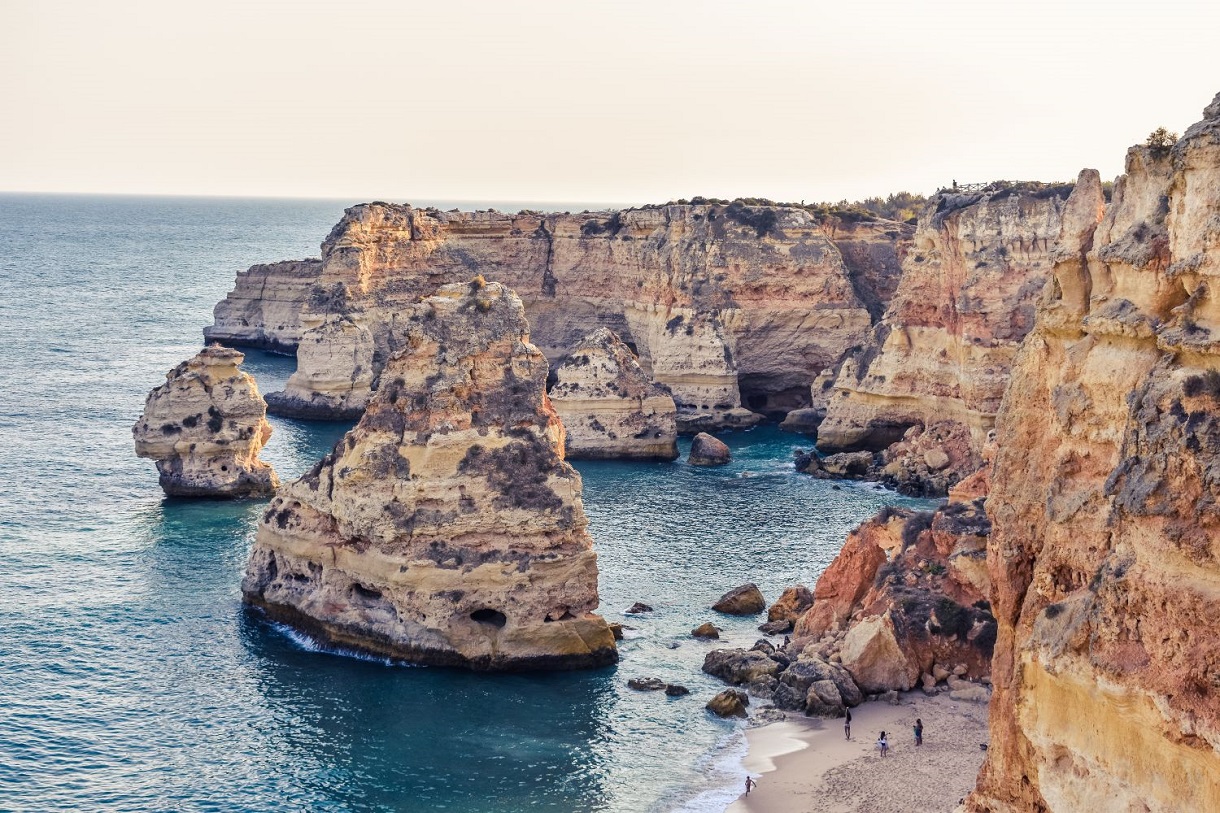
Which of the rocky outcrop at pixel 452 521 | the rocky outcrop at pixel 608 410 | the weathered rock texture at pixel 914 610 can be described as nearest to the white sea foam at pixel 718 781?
the weathered rock texture at pixel 914 610

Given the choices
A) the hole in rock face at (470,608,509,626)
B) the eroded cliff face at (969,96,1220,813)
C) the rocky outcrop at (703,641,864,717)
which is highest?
the eroded cliff face at (969,96,1220,813)

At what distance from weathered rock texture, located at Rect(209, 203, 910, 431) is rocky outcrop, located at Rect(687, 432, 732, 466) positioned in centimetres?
944

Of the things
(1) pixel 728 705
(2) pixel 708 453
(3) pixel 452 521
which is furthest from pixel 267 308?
(1) pixel 728 705

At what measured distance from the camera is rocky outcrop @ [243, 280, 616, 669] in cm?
3809

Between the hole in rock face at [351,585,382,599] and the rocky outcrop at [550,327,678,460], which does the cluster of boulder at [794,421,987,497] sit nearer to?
the rocky outcrop at [550,327,678,460]

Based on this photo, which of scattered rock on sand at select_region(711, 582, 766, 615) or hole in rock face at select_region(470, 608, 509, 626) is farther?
scattered rock on sand at select_region(711, 582, 766, 615)

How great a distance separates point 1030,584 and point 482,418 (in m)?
21.6

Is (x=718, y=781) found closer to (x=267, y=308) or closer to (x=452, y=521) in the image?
(x=452, y=521)

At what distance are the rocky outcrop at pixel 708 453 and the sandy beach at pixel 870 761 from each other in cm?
3479

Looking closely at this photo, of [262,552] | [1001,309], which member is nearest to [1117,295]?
[262,552]

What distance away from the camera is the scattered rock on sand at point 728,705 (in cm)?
3522

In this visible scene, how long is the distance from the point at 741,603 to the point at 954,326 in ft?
96.4

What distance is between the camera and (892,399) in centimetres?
7131

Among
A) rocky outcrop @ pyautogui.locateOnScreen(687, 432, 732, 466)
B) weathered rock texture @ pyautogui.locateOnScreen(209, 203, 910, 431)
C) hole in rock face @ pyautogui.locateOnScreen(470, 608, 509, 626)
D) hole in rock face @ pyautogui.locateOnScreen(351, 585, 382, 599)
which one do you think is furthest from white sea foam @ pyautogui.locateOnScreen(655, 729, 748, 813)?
weathered rock texture @ pyautogui.locateOnScreen(209, 203, 910, 431)
